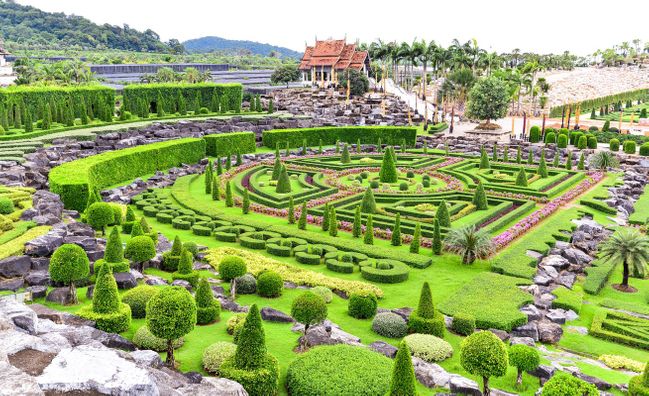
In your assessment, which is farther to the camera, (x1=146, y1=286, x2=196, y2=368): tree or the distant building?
the distant building

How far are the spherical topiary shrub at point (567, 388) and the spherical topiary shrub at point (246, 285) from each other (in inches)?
456

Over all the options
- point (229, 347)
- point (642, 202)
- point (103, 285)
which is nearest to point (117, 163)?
point (103, 285)

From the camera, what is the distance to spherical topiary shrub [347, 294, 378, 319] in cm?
1900

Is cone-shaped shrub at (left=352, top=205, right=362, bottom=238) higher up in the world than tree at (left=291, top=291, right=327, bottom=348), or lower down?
lower down

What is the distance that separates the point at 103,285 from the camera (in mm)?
15500

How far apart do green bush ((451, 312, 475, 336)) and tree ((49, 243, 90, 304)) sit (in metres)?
12.2

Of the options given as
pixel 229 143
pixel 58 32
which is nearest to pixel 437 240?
pixel 229 143

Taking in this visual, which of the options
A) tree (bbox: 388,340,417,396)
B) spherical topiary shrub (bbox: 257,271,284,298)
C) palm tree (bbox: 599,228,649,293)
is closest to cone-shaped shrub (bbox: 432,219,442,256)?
palm tree (bbox: 599,228,649,293)

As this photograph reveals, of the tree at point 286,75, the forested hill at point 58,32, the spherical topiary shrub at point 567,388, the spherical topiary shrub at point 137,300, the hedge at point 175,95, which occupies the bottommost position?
the spherical topiary shrub at point 137,300

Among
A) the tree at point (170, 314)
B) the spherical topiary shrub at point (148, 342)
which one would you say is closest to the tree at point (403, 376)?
the tree at point (170, 314)

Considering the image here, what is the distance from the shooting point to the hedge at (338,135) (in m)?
59.8

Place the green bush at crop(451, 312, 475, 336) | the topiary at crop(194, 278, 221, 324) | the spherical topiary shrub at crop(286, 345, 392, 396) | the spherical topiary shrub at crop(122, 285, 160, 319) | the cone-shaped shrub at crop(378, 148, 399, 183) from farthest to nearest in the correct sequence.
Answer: the cone-shaped shrub at crop(378, 148, 399, 183)
the green bush at crop(451, 312, 475, 336)
the spherical topiary shrub at crop(122, 285, 160, 319)
the topiary at crop(194, 278, 221, 324)
the spherical topiary shrub at crop(286, 345, 392, 396)

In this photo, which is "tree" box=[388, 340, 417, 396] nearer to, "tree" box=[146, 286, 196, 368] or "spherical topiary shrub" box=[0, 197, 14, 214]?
"tree" box=[146, 286, 196, 368]

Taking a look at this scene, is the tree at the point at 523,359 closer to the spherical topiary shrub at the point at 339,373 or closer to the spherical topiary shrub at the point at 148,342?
the spherical topiary shrub at the point at 339,373
